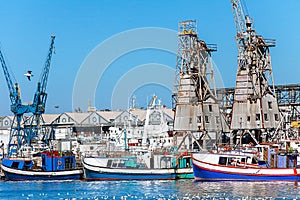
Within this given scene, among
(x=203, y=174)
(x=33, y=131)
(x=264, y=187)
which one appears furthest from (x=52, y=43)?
(x=264, y=187)

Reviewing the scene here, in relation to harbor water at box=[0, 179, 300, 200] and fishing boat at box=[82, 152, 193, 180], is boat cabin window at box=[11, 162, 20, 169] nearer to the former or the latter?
harbor water at box=[0, 179, 300, 200]

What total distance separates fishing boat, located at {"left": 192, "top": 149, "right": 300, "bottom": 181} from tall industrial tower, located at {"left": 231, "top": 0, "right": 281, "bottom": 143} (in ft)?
48.2

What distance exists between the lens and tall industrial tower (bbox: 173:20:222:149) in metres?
81.2

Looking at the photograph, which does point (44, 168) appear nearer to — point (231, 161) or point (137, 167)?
point (137, 167)

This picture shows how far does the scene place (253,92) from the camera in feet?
272

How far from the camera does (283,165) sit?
65.0 metres

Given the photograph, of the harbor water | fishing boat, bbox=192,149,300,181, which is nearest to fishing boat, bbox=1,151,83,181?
the harbor water

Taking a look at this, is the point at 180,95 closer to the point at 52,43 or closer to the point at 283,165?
the point at 283,165

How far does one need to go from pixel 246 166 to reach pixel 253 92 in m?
19.2

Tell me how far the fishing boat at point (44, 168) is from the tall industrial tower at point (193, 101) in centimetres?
1516

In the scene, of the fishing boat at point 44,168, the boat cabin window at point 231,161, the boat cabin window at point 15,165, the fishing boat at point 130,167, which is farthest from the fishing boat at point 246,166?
the boat cabin window at point 15,165

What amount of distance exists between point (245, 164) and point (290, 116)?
3986 cm

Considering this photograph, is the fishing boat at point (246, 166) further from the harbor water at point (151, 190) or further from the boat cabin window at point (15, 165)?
the boat cabin window at point (15, 165)

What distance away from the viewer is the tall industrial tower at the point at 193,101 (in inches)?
3196
